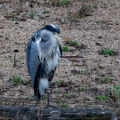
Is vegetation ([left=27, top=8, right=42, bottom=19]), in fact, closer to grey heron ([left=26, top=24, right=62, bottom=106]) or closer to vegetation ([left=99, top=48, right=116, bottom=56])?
vegetation ([left=99, top=48, right=116, bottom=56])

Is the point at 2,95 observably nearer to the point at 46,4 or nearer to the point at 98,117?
the point at 98,117

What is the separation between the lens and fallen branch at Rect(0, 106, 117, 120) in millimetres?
6160

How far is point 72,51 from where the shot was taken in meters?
9.00

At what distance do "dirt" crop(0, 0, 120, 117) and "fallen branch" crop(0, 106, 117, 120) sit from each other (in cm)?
79

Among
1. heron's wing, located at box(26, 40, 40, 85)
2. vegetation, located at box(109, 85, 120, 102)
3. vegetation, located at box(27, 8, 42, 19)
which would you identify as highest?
heron's wing, located at box(26, 40, 40, 85)

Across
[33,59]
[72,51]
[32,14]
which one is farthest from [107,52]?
[33,59]

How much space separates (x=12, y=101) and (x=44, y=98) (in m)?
0.41

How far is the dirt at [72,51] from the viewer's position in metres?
7.43


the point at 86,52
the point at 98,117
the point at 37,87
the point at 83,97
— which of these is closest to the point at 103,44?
the point at 86,52

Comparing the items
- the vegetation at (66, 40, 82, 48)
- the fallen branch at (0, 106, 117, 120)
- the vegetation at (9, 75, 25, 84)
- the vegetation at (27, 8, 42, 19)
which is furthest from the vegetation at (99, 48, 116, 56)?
the fallen branch at (0, 106, 117, 120)

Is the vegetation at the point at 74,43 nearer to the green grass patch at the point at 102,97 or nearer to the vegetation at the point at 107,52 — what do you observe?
the vegetation at the point at 107,52

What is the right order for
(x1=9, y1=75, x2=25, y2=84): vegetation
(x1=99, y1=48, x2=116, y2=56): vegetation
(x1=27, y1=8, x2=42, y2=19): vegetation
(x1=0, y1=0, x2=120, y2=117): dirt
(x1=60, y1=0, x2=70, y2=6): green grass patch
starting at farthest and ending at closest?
(x1=60, y1=0, x2=70, y2=6): green grass patch
(x1=27, y1=8, x2=42, y2=19): vegetation
(x1=99, y1=48, x2=116, y2=56): vegetation
(x1=9, y1=75, x2=25, y2=84): vegetation
(x1=0, y1=0, x2=120, y2=117): dirt

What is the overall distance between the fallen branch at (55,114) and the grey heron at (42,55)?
2.29 ft

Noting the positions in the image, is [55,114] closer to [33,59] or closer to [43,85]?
[43,85]
